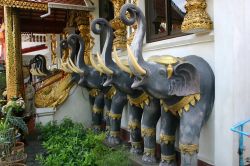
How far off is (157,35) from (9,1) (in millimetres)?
3308

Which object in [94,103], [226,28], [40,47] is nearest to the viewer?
[226,28]

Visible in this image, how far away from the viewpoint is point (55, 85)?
7312 mm

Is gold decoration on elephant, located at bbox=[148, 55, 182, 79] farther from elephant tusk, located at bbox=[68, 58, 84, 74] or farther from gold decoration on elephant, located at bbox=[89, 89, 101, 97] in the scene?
gold decoration on elephant, located at bbox=[89, 89, 101, 97]

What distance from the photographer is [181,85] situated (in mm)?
3486

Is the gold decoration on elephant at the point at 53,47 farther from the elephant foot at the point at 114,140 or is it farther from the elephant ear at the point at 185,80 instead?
the elephant ear at the point at 185,80

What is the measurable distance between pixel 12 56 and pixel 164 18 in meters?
3.46

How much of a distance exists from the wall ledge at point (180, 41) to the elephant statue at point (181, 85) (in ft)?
1.07

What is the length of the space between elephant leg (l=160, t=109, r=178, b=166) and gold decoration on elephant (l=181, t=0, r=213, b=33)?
1.12 m

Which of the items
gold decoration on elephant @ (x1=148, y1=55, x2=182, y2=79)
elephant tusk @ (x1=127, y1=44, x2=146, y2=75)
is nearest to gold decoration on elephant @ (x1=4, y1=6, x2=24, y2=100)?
gold decoration on elephant @ (x1=148, y1=55, x2=182, y2=79)

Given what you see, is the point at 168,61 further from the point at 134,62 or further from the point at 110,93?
the point at 110,93

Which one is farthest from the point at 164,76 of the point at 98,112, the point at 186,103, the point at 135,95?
the point at 98,112

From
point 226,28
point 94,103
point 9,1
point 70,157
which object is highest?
point 9,1

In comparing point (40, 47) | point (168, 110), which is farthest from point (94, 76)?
point (40, 47)

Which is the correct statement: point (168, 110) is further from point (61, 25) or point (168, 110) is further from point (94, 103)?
point (61, 25)
